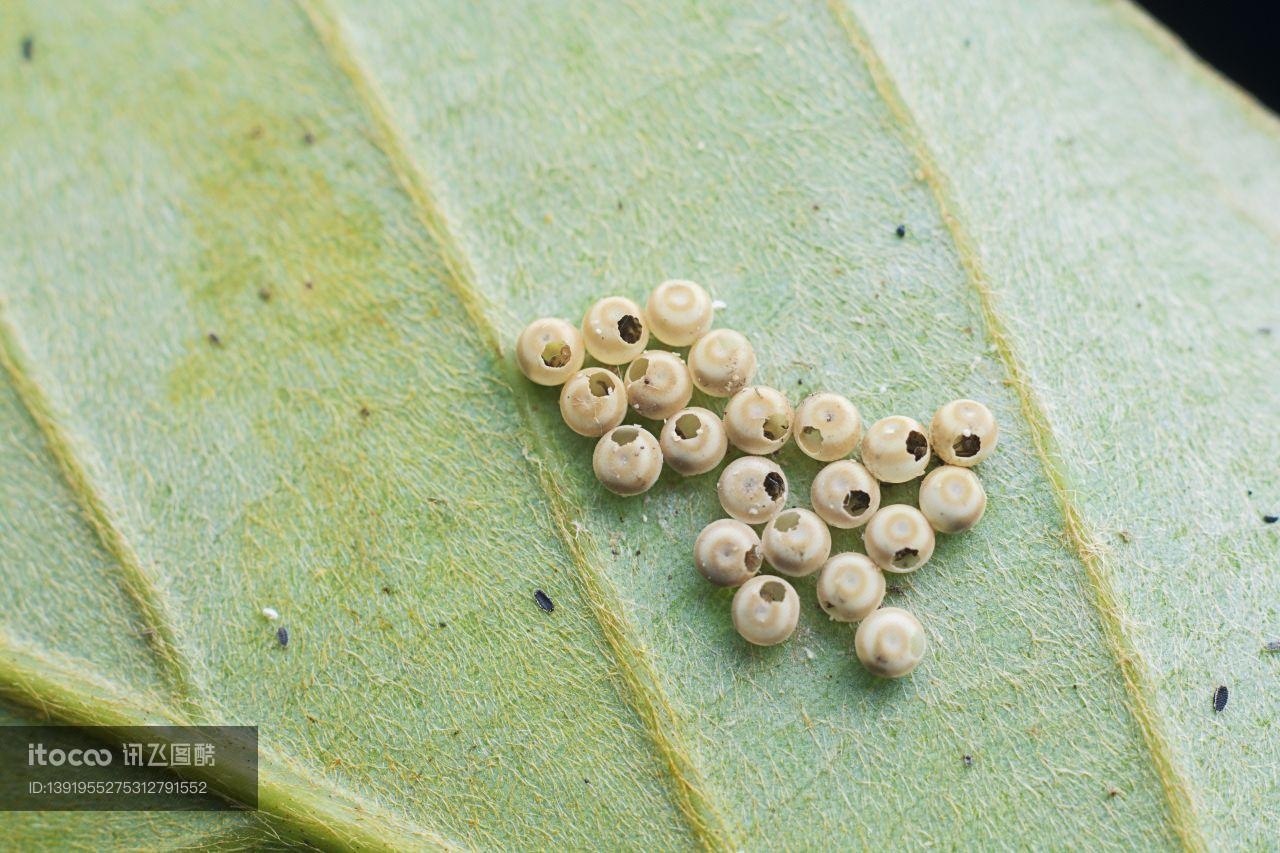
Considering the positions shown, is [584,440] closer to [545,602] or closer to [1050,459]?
[545,602]

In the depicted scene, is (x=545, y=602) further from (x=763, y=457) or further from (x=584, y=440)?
(x=763, y=457)

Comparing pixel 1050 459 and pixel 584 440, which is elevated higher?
pixel 584 440

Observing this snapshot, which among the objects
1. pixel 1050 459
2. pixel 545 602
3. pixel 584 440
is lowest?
pixel 545 602

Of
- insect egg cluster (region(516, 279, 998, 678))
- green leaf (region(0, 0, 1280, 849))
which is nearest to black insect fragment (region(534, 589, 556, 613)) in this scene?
green leaf (region(0, 0, 1280, 849))

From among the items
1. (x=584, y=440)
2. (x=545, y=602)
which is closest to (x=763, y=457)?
(x=584, y=440)

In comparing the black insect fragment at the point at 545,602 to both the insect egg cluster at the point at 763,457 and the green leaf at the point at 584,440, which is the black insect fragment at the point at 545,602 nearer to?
the green leaf at the point at 584,440
